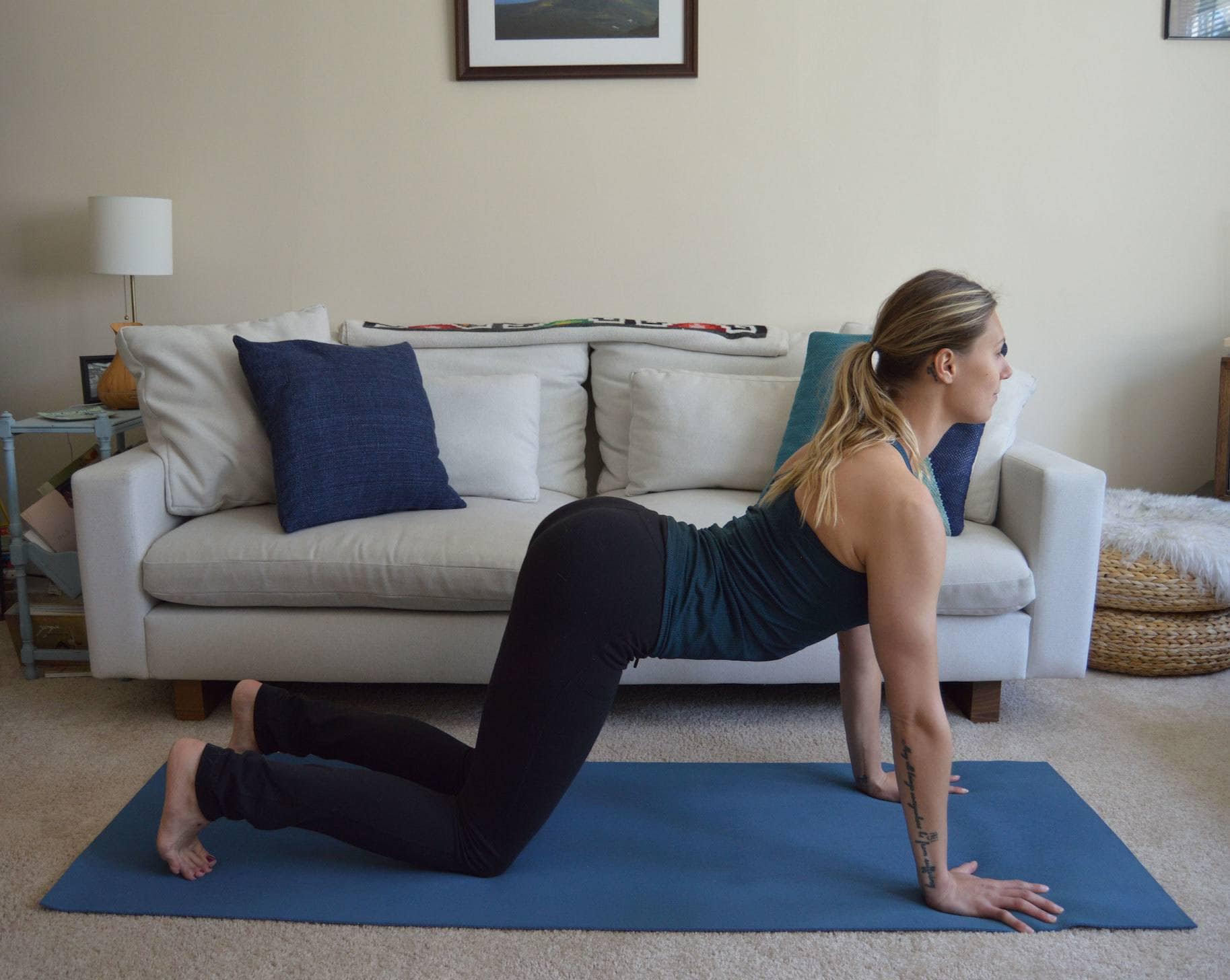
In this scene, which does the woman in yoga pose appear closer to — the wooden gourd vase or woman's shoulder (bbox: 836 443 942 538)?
woman's shoulder (bbox: 836 443 942 538)

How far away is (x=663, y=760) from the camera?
7.47 feet

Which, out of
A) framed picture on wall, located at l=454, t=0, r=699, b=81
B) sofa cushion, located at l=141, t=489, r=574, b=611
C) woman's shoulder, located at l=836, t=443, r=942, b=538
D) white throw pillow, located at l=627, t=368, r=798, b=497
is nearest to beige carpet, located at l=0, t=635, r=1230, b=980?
sofa cushion, located at l=141, t=489, r=574, b=611

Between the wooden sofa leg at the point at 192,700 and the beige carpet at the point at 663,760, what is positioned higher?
the wooden sofa leg at the point at 192,700

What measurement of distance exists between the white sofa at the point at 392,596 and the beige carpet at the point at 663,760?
0.14m

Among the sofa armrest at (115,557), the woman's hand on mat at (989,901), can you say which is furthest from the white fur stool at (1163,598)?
the sofa armrest at (115,557)

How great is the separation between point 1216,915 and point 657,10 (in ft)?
8.97

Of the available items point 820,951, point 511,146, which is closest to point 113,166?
point 511,146

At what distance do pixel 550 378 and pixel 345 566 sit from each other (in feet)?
3.11

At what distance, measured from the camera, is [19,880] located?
1799 millimetres

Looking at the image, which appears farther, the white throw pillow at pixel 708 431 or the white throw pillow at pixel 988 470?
the white throw pillow at pixel 708 431

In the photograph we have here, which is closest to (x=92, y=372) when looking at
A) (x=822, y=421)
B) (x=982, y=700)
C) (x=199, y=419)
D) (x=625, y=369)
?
(x=199, y=419)

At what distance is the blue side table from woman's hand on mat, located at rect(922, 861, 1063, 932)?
2168 millimetres

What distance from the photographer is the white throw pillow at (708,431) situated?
9.20 ft

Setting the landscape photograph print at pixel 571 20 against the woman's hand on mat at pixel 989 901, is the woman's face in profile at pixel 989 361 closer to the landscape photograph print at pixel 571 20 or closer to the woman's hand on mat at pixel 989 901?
the woman's hand on mat at pixel 989 901
